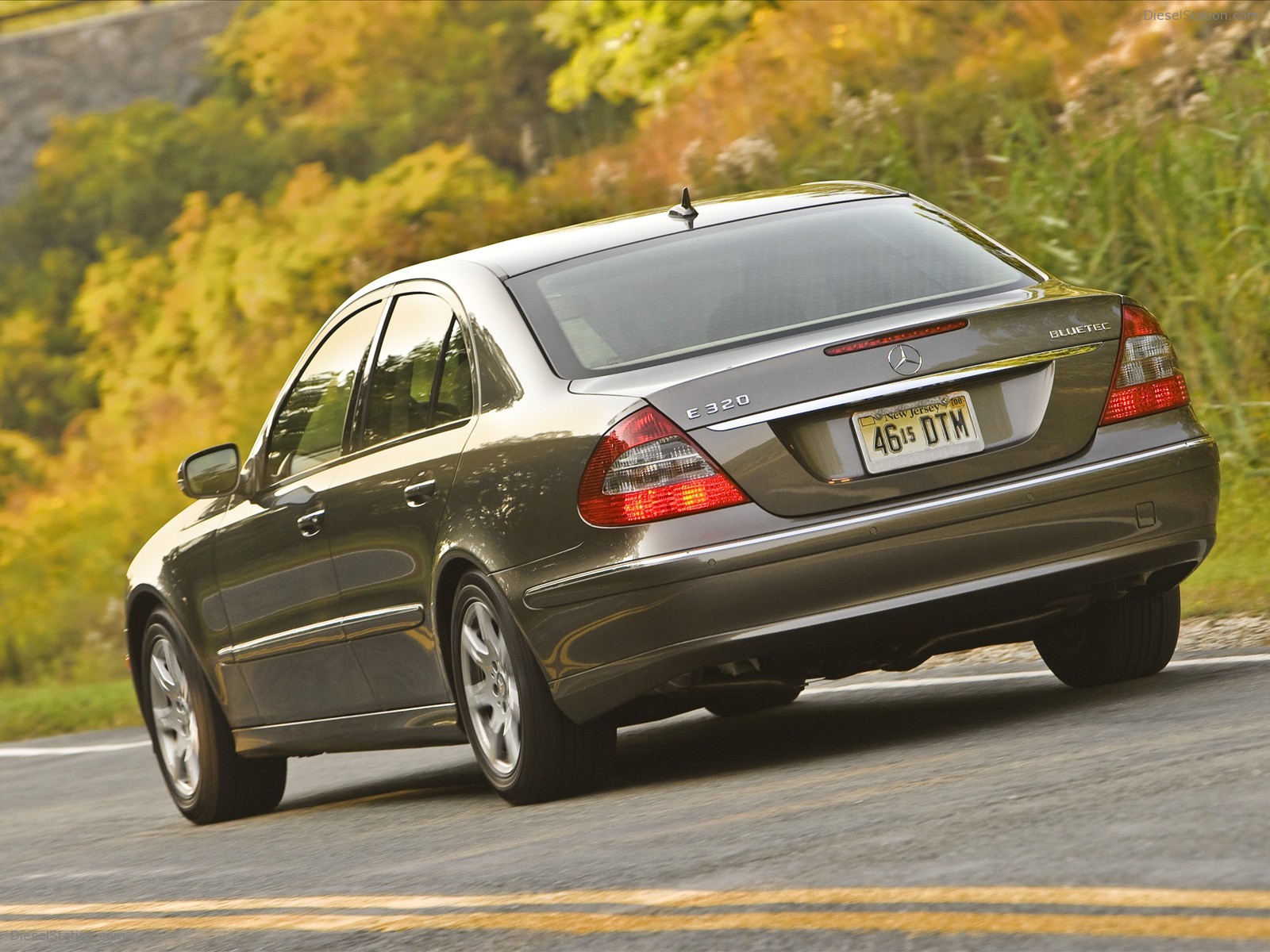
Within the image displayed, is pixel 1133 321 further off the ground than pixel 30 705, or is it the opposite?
pixel 1133 321

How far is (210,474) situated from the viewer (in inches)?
332

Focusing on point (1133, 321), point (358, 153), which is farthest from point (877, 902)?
point (358, 153)

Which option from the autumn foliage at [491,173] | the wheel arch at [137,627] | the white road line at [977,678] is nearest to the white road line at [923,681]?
the white road line at [977,678]

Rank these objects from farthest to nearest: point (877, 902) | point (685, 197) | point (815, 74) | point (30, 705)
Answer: point (815, 74), point (30, 705), point (685, 197), point (877, 902)

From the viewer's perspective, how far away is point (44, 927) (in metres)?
6.23

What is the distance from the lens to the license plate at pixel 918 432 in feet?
20.5

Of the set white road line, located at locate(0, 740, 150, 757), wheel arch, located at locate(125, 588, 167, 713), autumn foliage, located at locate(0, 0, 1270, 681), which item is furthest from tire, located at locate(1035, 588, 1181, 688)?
white road line, located at locate(0, 740, 150, 757)

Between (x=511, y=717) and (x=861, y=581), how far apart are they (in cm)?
117

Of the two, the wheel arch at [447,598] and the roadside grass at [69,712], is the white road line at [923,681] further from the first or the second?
the wheel arch at [447,598]

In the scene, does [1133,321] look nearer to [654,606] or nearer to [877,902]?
[654,606]

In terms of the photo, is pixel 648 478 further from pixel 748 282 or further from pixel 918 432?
pixel 748 282

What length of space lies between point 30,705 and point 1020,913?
41.4 ft

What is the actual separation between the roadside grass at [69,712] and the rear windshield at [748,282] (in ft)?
27.2

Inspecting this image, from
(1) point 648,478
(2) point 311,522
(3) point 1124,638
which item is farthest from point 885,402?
(2) point 311,522
